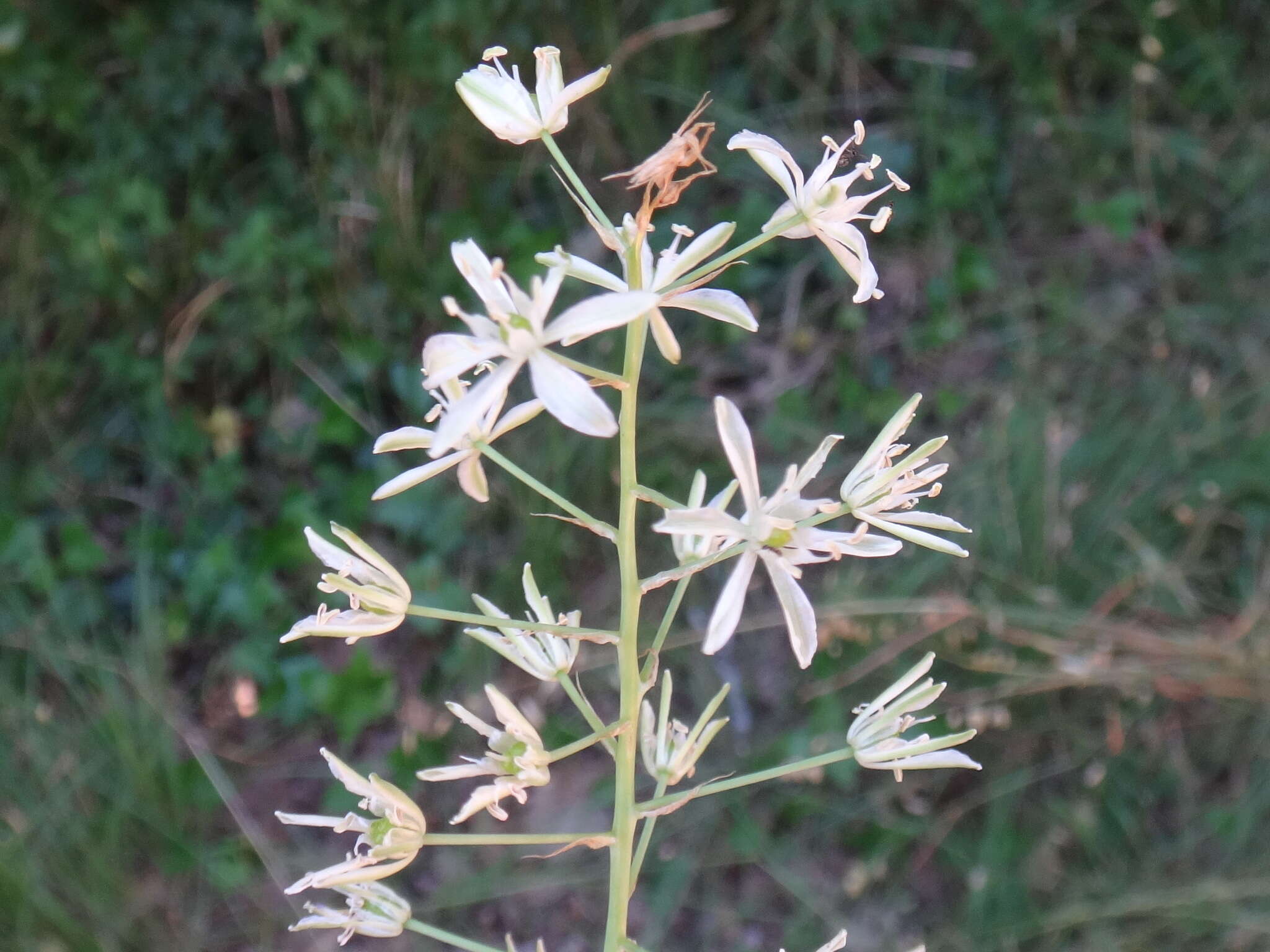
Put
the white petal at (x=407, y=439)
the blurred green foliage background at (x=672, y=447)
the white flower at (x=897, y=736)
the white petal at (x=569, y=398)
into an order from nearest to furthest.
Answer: the white petal at (x=569, y=398)
the white petal at (x=407, y=439)
the white flower at (x=897, y=736)
the blurred green foliage background at (x=672, y=447)

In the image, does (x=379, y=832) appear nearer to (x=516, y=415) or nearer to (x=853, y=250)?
(x=516, y=415)

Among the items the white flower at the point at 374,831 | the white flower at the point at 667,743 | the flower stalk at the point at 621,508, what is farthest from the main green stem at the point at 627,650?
the white flower at the point at 374,831

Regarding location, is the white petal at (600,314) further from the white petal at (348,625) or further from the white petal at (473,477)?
the white petal at (348,625)

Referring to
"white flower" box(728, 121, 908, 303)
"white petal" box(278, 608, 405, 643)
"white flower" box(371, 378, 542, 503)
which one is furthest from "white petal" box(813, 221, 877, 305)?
"white petal" box(278, 608, 405, 643)

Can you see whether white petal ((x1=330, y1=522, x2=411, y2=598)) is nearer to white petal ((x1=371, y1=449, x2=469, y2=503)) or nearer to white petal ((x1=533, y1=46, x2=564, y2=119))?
white petal ((x1=371, y1=449, x2=469, y2=503))

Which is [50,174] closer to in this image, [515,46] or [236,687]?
[515,46]

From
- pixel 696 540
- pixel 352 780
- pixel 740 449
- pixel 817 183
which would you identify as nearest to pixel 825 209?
pixel 817 183
